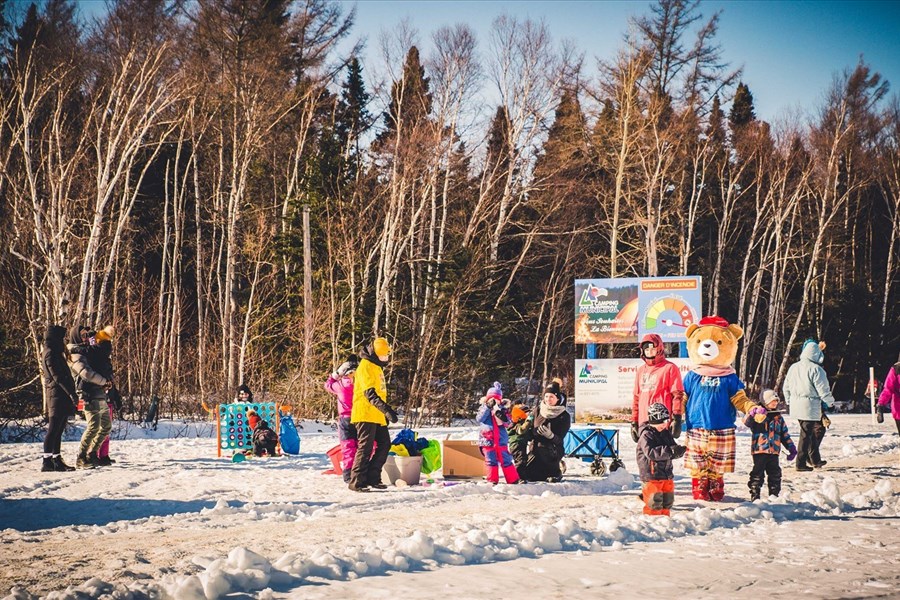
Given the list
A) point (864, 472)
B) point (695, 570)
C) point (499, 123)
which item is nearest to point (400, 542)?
point (695, 570)

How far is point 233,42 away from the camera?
1072 inches

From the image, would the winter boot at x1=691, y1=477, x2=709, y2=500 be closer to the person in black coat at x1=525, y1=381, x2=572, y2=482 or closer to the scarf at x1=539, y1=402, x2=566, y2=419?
the person in black coat at x1=525, y1=381, x2=572, y2=482

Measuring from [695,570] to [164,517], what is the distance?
4.79m

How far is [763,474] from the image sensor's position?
31.2 ft

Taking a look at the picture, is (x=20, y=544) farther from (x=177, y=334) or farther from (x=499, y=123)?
(x=499, y=123)


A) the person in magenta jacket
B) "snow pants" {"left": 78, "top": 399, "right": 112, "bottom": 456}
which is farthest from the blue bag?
the person in magenta jacket

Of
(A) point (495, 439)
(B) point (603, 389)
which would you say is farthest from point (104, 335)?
(B) point (603, 389)

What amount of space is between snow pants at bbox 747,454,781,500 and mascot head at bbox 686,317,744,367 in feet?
3.52

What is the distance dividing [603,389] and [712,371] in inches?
494

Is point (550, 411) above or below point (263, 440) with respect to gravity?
above

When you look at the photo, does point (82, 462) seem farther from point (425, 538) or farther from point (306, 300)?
point (306, 300)

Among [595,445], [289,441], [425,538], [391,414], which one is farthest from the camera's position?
[289,441]

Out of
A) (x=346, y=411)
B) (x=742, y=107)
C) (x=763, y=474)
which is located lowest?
(x=763, y=474)

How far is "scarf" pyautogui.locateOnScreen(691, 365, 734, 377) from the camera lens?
31.1 ft
